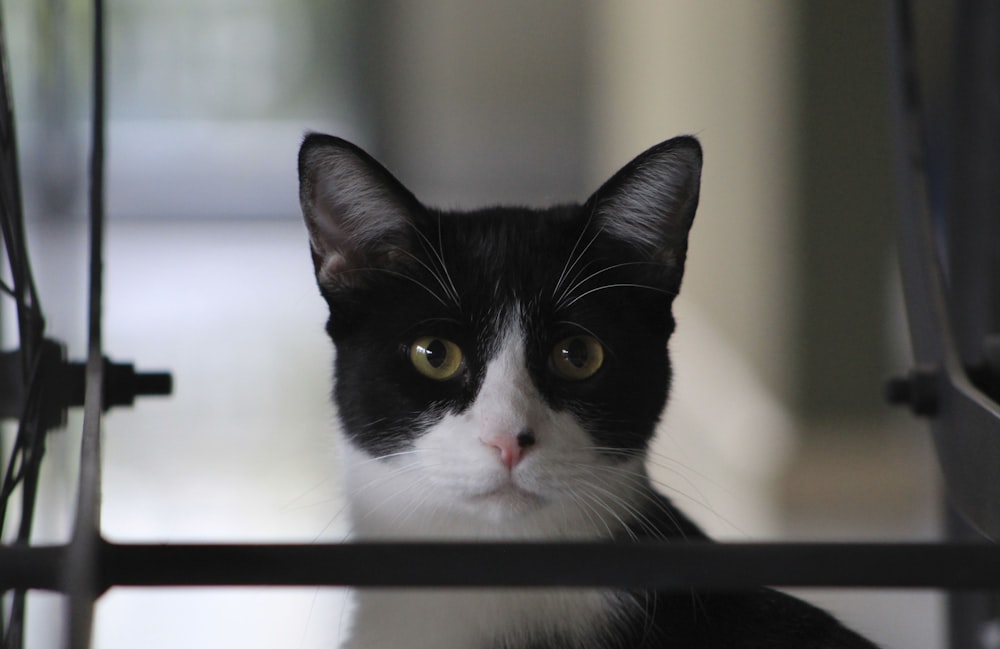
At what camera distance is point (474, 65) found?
13.8 ft

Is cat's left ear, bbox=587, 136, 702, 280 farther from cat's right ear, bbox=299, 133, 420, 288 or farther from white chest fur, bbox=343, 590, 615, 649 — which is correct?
white chest fur, bbox=343, 590, 615, 649

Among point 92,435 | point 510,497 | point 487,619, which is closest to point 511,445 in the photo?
point 510,497

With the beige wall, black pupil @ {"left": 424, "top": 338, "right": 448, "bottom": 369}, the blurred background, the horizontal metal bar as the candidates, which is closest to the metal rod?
the horizontal metal bar

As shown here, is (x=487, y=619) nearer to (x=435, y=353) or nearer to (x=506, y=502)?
(x=506, y=502)

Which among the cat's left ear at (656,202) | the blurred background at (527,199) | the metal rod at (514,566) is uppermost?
the cat's left ear at (656,202)

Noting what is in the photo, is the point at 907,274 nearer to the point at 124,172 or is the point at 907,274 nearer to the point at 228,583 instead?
the point at 228,583

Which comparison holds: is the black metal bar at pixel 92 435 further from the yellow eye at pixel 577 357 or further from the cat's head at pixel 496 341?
the yellow eye at pixel 577 357

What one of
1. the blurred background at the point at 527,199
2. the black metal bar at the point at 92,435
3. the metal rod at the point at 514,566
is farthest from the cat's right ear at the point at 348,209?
the blurred background at the point at 527,199

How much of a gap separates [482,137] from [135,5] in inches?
57.7

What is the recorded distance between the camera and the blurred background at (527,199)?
318 cm

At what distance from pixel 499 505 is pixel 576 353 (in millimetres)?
163

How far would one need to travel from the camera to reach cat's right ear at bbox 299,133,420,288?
2.79 ft

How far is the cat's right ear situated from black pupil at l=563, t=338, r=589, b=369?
0.18m

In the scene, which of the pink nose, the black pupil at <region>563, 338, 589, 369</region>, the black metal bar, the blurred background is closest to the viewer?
the black metal bar
